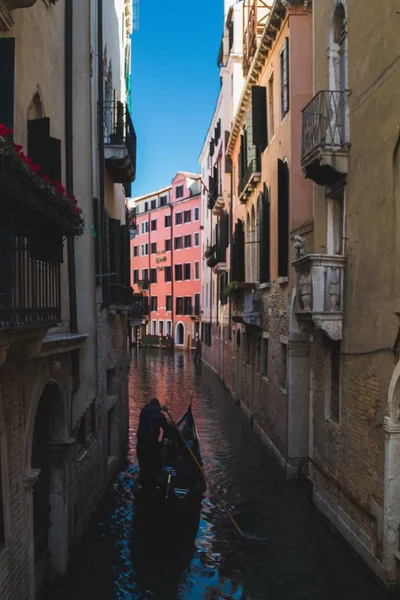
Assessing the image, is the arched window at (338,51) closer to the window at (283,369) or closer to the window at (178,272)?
the window at (283,369)

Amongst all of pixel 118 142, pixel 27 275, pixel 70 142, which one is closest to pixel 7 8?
pixel 27 275

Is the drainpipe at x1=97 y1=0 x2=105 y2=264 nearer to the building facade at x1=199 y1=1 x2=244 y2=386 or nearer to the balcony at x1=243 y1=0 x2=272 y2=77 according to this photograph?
the balcony at x1=243 y1=0 x2=272 y2=77

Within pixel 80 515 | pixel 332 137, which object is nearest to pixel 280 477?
pixel 80 515

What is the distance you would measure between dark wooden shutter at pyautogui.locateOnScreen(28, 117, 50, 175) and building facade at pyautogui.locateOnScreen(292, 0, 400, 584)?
3821 mm

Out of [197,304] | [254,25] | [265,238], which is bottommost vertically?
[197,304]

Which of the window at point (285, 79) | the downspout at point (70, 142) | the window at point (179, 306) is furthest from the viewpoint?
the window at point (179, 306)

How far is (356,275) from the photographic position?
28.1 feet

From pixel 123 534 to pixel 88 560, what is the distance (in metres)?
1.12

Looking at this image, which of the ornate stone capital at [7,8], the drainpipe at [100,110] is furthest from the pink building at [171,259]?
the ornate stone capital at [7,8]

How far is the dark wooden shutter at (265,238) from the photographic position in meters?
15.1

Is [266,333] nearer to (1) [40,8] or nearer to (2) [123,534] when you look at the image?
(2) [123,534]

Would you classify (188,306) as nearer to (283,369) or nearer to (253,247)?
(253,247)

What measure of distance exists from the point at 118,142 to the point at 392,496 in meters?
8.03

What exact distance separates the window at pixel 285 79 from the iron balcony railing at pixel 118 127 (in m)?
3.16
